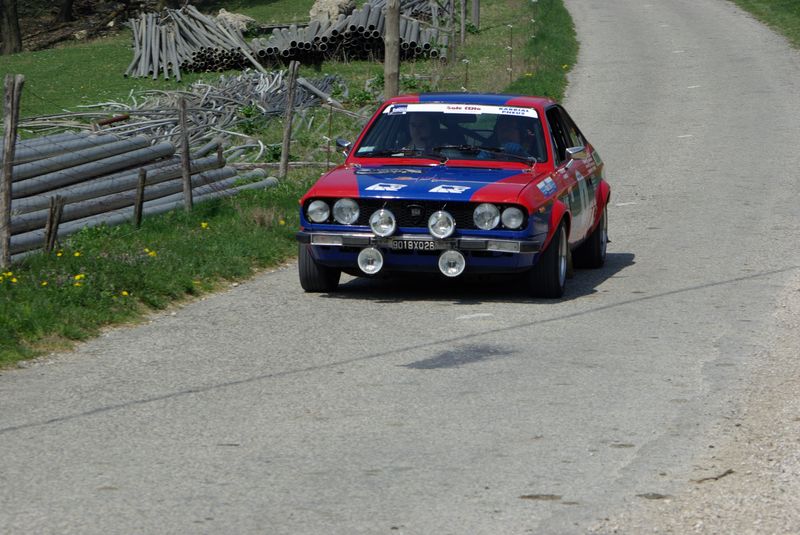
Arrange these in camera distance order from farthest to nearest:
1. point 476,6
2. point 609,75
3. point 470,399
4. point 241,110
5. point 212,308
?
point 476,6
point 609,75
point 241,110
point 212,308
point 470,399

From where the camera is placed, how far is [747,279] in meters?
12.3

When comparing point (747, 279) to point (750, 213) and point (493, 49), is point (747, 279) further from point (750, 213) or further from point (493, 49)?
point (493, 49)

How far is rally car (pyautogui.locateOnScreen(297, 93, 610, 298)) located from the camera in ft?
35.4

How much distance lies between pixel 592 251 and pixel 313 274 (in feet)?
9.74

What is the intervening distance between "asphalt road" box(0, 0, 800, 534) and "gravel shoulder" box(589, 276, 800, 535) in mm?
102

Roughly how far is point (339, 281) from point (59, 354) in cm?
343

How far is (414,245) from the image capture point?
10836mm

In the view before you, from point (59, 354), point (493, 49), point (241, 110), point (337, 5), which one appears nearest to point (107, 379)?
point (59, 354)

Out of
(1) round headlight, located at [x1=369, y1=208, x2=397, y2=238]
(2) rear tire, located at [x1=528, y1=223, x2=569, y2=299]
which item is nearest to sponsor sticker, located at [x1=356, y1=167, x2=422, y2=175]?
(1) round headlight, located at [x1=369, y1=208, x2=397, y2=238]

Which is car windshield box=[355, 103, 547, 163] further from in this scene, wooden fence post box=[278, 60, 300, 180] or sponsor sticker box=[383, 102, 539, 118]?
wooden fence post box=[278, 60, 300, 180]

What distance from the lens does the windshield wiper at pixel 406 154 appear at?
11.8 m

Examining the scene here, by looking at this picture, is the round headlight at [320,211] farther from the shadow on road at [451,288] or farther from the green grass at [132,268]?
the green grass at [132,268]

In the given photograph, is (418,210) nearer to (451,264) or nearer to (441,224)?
(441,224)

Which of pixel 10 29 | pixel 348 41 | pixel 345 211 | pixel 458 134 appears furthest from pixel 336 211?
pixel 10 29
